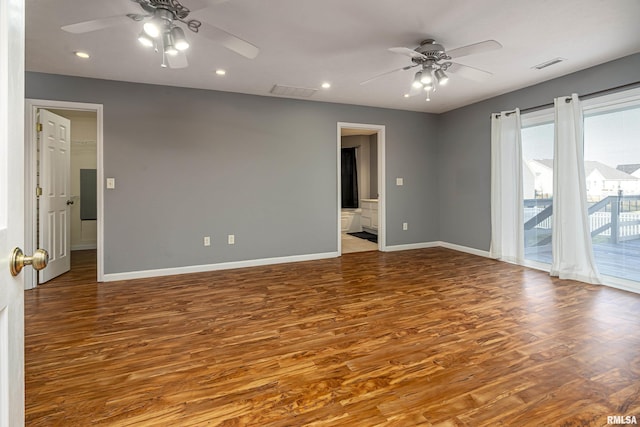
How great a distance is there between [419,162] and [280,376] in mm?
4871

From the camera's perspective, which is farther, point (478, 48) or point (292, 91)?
point (292, 91)

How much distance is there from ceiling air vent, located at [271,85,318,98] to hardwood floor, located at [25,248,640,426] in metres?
2.60

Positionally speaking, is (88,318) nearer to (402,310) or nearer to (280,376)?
(280,376)

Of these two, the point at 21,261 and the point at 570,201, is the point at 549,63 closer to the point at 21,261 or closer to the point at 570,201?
the point at 570,201

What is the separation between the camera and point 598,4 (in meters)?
2.44

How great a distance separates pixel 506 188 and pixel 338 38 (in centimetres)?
337

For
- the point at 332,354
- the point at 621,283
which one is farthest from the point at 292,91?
the point at 621,283

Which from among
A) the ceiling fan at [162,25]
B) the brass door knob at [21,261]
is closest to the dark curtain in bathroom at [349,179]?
the ceiling fan at [162,25]

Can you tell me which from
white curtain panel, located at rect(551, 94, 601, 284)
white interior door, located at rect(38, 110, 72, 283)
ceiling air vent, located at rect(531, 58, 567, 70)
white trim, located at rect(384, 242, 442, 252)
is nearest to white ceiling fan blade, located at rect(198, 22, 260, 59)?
white interior door, located at rect(38, 110, 72, 283)

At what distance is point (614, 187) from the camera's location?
3.61 m

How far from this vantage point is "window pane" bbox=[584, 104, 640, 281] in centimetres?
345

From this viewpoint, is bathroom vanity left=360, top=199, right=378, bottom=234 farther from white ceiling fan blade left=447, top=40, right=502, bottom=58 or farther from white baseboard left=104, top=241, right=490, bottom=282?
white ceiling fan blade left=447, top=40, right=502, bottom=58

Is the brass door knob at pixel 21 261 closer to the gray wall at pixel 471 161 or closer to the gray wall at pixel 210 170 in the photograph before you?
the gray wall at pixel 210 170

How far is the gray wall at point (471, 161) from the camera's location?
4330 mm
